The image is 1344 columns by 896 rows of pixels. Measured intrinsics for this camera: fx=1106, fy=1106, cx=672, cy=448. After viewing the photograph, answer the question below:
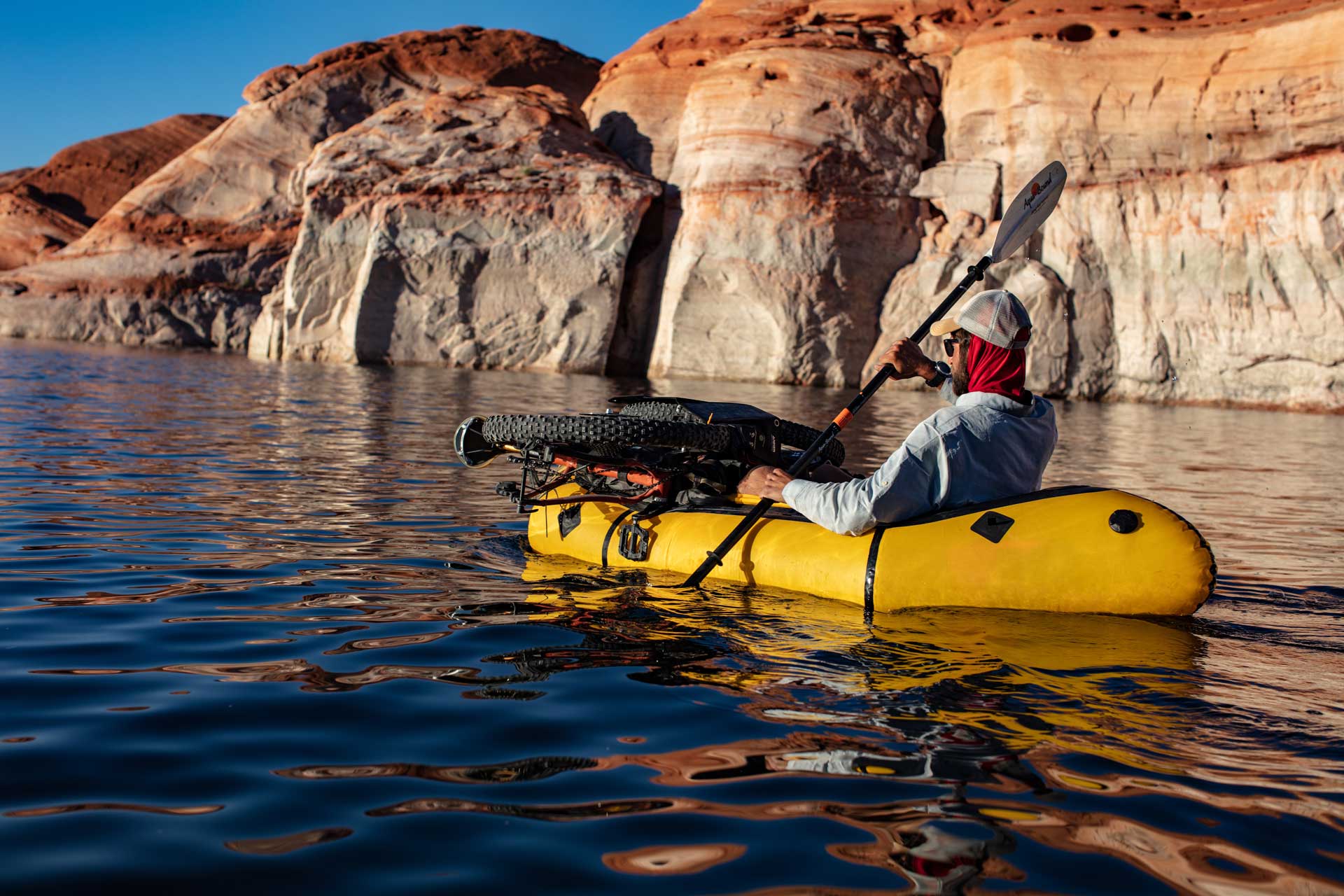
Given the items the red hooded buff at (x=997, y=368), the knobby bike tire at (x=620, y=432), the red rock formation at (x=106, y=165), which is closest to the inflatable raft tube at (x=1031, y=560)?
the red hooded buff at (x=997, y=368)

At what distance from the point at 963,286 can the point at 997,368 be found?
2163mm

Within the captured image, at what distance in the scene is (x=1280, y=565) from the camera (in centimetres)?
596

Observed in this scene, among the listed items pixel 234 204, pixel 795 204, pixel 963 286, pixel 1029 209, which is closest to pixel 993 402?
pixel 963 286

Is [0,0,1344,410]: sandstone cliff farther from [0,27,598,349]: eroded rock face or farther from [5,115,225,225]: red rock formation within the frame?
[5,115,225,225]: red rock formation

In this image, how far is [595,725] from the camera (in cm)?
306

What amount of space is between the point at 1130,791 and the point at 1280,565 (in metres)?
3.95

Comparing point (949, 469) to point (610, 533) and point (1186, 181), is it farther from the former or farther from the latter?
point (1186, 181)

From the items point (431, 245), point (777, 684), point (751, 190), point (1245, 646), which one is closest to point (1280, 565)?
point (1245, 646)

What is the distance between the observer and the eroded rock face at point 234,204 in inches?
1465

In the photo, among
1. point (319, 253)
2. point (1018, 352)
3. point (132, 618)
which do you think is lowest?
point (132, 618)

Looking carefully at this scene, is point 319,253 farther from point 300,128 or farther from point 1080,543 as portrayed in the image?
point 1080,543

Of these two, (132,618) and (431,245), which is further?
(431,245)

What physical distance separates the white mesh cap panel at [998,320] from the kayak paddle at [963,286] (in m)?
0.59

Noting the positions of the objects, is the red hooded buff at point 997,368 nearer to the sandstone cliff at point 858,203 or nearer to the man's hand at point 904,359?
the man's hand at point 904,359
